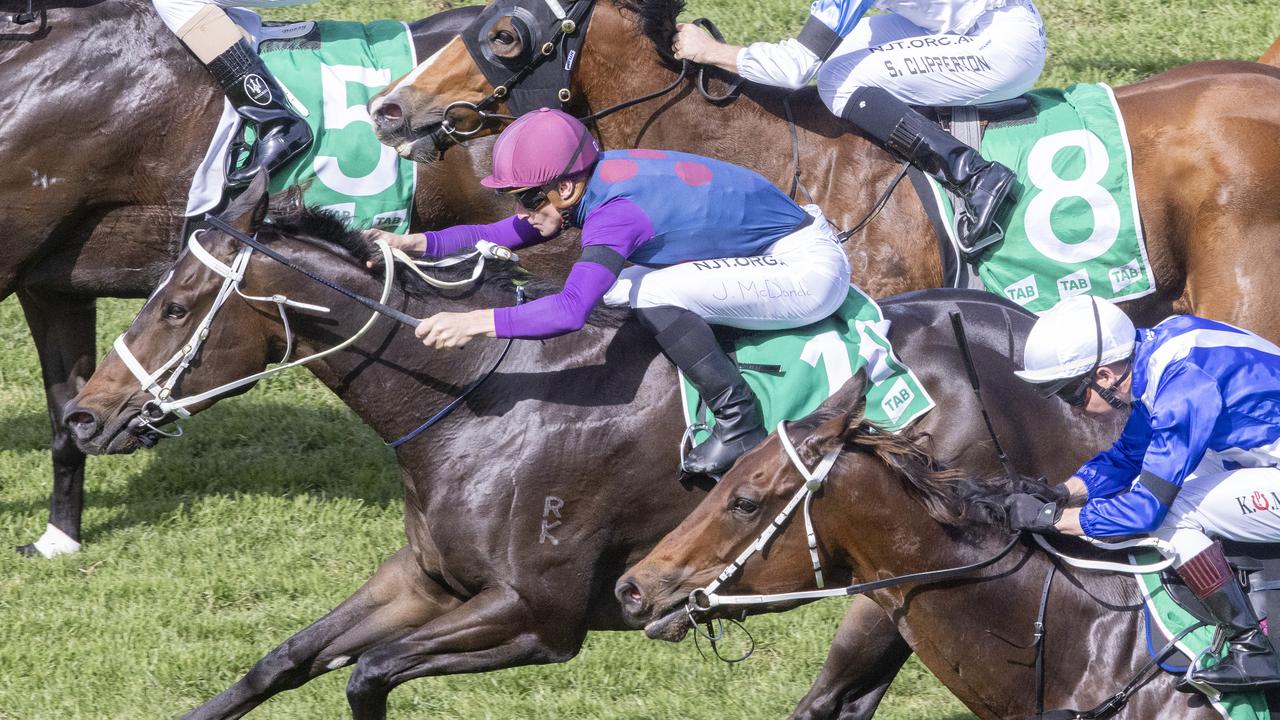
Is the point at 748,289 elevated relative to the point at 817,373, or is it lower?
elevated

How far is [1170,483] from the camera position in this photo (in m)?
3.67

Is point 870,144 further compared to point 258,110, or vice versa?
point 258,110

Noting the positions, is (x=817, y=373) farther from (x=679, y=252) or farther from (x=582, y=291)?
(x=582, y=291)

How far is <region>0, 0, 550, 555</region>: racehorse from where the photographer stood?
6297 millimetres

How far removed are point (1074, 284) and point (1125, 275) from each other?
0.60ft

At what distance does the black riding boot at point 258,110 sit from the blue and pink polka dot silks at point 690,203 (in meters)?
1.88

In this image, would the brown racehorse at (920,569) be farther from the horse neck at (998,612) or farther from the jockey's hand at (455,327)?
the jockey's hand at (455,327)

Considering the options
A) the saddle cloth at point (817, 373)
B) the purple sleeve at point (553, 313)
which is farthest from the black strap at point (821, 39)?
the purple sleeve at point (553, 313)

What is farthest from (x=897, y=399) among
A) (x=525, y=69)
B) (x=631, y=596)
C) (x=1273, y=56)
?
(x=1273, y=56)

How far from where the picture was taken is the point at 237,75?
626 centimetres

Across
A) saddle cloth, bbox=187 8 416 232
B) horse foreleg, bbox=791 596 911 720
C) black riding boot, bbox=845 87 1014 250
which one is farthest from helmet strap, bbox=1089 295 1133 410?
saddle cloth, bbox=187 8 416 232

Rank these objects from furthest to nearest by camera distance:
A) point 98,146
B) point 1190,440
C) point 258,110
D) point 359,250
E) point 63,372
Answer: point 63,372, point 98,146, point 258,110, point 359,250, point 1190,440

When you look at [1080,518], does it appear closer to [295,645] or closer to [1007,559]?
[1007,559]

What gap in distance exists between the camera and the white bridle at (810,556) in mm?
3715
